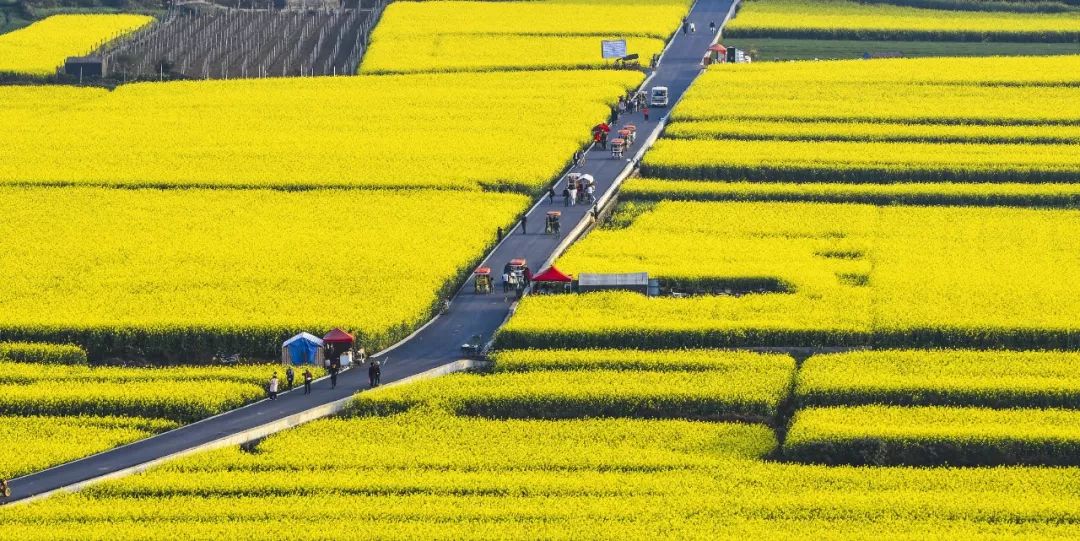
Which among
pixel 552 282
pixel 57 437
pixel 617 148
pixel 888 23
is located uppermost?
pixel 888 23

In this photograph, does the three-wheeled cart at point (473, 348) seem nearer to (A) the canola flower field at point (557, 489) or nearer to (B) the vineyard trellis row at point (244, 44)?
(A) the canola flower field at point (557, 489)

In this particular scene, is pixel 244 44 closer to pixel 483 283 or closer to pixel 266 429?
pixel 483 283

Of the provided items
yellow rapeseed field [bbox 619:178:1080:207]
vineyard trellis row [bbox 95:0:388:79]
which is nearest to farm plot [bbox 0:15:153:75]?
vineyard trellis row [bbox 95:0:388:79]

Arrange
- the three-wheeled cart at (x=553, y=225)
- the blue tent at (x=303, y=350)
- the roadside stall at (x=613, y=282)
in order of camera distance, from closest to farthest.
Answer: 1. the blue tent at (x=303, y=350)
2. the roadside stall at (x=613, y=282)
3. the three-wheeled cart at (x=553, y=225)

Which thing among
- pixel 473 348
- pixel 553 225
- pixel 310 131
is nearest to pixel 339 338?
pixel 473 348

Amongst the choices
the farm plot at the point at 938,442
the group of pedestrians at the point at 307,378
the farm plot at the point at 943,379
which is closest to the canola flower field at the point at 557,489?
the farm plot at the point at 938,442

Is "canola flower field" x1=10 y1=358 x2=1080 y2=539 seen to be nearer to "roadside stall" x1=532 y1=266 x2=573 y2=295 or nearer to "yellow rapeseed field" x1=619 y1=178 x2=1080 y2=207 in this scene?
"roadside stall" x1=532 y1=266 x2=573 y2=295
